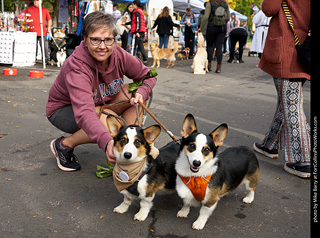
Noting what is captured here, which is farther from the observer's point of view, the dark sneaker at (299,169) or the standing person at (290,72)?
the dark sneaker at (299,169)

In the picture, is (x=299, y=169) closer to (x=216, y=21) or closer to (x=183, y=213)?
(x=183, y=213)

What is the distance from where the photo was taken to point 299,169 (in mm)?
3711

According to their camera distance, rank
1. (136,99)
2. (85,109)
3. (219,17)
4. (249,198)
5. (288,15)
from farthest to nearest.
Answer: (219,17)
(288,15)
(136,99)
(249,198)
(85,109)

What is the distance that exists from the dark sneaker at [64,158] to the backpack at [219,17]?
7.66 metres

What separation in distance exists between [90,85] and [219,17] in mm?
7831

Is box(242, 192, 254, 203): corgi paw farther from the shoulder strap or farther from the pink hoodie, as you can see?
the shoulder strap

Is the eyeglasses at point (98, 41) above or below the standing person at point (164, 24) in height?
below

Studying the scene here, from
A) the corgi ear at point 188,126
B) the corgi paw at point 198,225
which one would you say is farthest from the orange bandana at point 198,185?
the corgi ear at point 188,126

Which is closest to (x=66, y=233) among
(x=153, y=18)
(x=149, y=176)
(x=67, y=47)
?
(x=149, y=176)

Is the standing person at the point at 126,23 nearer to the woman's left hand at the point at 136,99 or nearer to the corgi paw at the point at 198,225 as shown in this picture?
the woman's left hand at the point at 136,99

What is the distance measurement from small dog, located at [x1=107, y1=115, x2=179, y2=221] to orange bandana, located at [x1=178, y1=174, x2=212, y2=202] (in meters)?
0.30

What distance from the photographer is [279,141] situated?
4.04 m

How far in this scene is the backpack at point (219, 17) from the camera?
33.3 feet

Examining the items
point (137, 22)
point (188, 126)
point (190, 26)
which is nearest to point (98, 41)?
point (188, 126)
